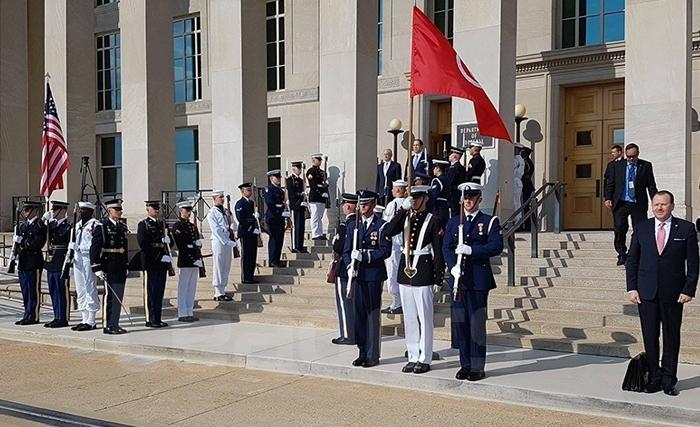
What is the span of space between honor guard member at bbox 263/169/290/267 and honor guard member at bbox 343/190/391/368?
16.1ft

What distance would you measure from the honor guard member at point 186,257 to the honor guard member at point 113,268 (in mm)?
909

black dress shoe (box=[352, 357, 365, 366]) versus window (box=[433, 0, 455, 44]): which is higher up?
window (box=[433, 0, 455, 44])

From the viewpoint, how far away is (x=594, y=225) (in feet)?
57.8

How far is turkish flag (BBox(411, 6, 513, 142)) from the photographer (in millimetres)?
9117

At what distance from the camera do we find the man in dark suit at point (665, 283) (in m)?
6.97

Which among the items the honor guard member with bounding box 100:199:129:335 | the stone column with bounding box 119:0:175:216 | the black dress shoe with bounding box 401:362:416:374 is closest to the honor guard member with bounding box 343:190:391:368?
the black dress shoe with bounding box 401:362:416:374

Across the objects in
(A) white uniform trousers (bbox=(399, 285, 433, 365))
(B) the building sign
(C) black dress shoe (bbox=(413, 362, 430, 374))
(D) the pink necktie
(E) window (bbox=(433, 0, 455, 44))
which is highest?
(E) window (bbox=(433, 0, 455, 44))

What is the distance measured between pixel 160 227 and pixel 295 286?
8.58 ft

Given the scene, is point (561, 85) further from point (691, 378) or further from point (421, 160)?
point (691, 378)

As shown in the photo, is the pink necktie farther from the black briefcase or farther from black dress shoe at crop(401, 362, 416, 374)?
black dress shoe at crop(401, 362, 416, 374)

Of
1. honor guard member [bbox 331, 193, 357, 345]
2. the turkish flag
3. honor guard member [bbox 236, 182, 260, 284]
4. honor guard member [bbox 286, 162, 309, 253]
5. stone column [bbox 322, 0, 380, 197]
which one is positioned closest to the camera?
the turkish flag

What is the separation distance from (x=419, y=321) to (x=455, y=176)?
455 cm

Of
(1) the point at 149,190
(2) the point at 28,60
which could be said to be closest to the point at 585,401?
(1) the point at 149,190

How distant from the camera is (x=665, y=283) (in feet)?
23.0
